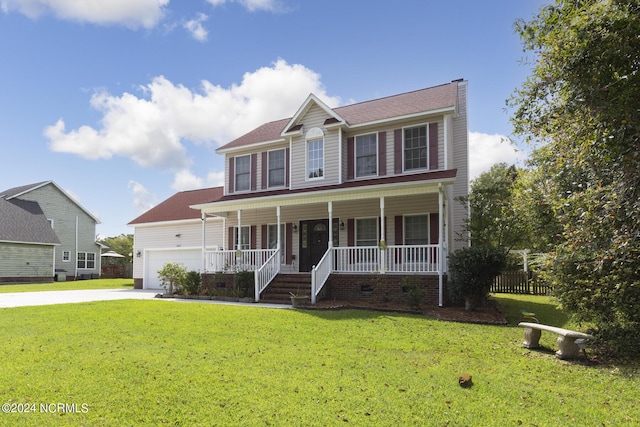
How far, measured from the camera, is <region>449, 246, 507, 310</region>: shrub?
11281 mm

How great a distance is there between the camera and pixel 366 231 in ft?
51.9

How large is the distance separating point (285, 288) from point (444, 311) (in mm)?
5734

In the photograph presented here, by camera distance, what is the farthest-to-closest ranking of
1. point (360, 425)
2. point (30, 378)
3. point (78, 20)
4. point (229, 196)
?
point (229, 196) → point (78, 20) → point (30, 378) → point (360, 425)

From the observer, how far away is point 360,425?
384 centimetres

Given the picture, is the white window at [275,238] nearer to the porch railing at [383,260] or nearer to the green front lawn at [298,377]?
the porch railing at [383,260]

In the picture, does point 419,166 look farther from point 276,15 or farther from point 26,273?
point 26,273

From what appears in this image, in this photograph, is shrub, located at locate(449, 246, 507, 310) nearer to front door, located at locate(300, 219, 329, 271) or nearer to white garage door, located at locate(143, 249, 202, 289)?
front door, located at locate(300, 219, 329, 271)

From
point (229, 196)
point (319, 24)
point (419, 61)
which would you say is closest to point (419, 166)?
point (419, 61)

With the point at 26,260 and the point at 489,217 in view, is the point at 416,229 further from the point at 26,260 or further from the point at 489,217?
the point at 26,260

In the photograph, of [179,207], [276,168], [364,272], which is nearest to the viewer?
[364,272]

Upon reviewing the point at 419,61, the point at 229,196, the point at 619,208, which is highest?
the point at 419,61

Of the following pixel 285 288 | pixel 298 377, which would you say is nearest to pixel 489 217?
pixel 285 288

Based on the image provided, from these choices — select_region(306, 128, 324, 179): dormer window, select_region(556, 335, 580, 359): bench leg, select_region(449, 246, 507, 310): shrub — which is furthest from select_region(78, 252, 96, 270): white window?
select_region(556, 335, 580, 359): bench leg

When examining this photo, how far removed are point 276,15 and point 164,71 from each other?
561 cm
